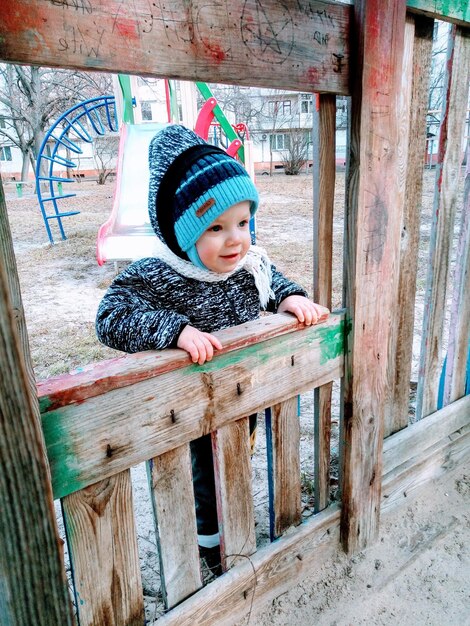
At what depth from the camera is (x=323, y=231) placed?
5.25 ft

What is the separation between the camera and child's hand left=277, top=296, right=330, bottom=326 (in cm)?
151

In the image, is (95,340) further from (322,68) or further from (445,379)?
(322,68)

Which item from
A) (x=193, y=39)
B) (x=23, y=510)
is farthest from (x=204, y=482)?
(x=193, y=39)

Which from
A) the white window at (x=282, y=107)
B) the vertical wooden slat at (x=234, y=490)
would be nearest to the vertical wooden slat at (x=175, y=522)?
the vertical wooden slat at (x=234, y=490)

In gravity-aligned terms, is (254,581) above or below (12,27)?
below

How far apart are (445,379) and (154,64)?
200cm

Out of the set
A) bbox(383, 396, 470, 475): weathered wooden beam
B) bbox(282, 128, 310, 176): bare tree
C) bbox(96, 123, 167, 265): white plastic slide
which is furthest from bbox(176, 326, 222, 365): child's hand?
bbox(282, 128, 310, 176): bare tree

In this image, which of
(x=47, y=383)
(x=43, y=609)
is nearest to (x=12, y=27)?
(x=47, y=383)

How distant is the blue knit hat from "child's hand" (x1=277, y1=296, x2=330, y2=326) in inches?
12.8

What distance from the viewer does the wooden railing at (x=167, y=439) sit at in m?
1.10

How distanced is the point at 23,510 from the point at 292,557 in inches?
53.5

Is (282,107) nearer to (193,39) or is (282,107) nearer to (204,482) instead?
(204,482)

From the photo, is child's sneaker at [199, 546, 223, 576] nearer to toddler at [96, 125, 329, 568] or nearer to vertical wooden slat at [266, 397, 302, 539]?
vertical wooden slat at [266, 397, 302, 539]

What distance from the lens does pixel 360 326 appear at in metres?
1.64
